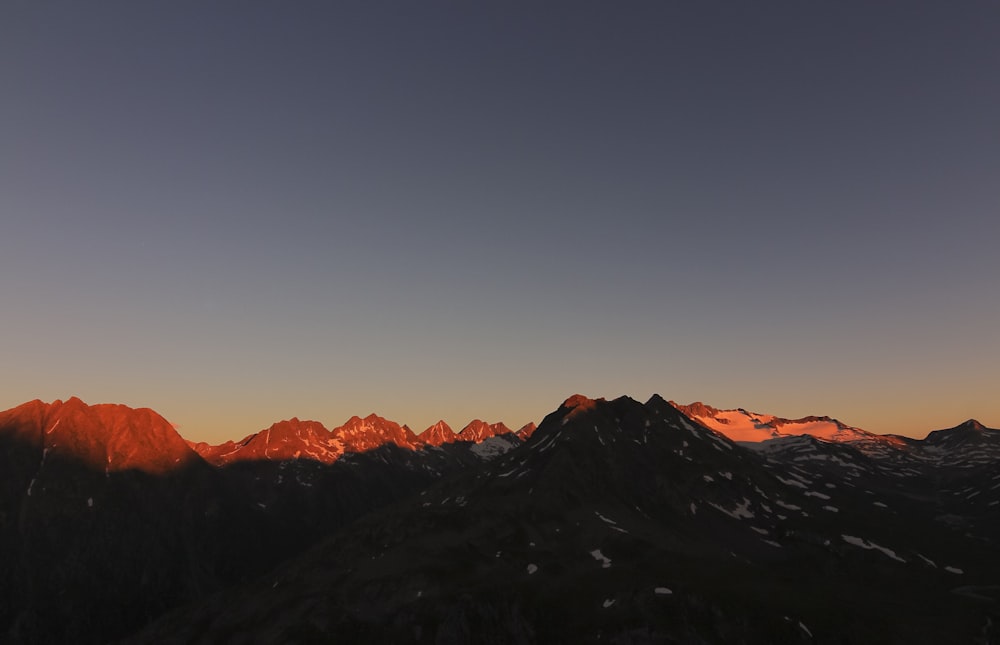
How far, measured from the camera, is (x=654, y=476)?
7761 inches

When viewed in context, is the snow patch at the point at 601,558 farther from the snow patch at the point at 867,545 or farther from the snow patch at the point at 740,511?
the snow patch at the point at 867,545

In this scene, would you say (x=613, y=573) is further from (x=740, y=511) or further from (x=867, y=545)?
(x=867, y=545)

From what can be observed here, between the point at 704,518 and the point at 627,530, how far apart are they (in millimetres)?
34668

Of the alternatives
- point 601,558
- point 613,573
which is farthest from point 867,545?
point 613,573

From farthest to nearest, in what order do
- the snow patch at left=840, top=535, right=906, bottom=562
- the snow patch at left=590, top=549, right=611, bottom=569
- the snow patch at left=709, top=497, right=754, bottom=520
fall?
1. the snow patch at left=709, top=497, right=754, bottom=520
2. the snow patch at left=840, top=535, right=906, bottom=562
3. the snow patch at left=590, top=549, right=611, bottom=569

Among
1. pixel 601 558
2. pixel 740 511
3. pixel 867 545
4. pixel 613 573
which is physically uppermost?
pixel 740 511

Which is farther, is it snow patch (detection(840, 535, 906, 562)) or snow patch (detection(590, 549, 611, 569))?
snow patch (detection(840, 535, 906, 562))

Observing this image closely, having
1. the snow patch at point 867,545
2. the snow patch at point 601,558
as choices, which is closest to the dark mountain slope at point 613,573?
the snow patch at point 601,558

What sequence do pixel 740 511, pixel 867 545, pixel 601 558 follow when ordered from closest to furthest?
pixel 601 558
pixel 867 545
pixel 740 511

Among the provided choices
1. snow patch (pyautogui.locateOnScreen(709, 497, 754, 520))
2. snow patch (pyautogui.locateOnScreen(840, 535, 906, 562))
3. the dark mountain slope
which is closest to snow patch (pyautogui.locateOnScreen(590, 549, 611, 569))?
the dark mountain slope

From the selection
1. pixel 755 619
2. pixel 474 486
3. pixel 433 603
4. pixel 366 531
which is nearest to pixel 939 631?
pixel 755 619

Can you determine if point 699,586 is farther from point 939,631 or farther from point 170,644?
point 170,644

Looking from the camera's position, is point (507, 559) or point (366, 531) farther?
point (366, 531)

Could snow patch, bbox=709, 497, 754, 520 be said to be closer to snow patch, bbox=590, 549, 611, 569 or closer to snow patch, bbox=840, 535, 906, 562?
snow patch, bbox=840, 535, 906, 562
